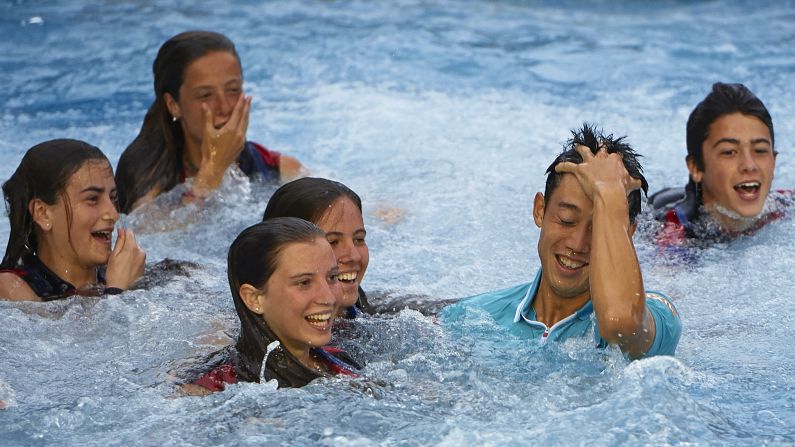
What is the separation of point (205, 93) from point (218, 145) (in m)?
0.34

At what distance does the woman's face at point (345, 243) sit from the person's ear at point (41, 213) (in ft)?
4.89

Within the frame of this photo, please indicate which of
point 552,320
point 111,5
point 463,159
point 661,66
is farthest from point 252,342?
point 111,5

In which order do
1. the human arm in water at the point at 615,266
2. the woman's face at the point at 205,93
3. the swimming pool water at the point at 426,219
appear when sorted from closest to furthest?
the human arm in water at the point at 615,266 → the swimming pool water at the point at 426,219 → the woman's face at the point at 205,93

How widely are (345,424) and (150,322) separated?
1.51m

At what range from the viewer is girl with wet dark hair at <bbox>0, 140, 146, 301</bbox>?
5621 millimetres

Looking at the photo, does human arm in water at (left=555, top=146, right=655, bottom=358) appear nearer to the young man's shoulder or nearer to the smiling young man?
the young man's shoulder

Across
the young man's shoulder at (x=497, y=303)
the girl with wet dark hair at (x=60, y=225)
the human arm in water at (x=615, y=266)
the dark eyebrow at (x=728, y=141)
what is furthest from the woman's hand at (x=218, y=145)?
the human arm in water at (x=615, y=266)

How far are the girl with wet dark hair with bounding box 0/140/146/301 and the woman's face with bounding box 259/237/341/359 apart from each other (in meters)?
1.57

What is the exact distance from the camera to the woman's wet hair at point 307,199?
4.96m

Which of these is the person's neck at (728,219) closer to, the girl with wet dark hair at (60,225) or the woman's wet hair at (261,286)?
the woman's wet hair at (261,286)

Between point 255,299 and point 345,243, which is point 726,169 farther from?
point 255,299

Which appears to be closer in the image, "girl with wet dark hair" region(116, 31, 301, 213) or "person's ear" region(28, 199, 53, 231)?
"person's ear" region(28, 199, 53, 231)

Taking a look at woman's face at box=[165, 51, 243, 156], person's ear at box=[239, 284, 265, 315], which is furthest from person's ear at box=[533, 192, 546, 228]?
woman's face at box=[165, 51, 243, 156]

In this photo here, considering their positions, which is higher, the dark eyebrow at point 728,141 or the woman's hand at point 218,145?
the dark eyebrow at point 728,141
